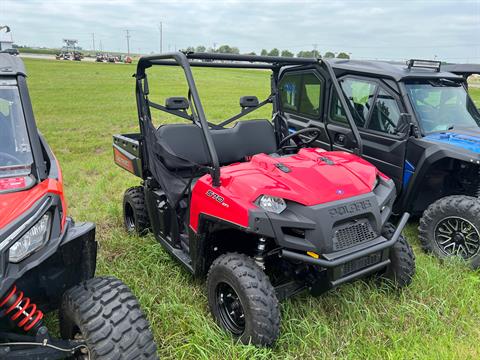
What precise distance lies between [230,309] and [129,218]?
7.05ft

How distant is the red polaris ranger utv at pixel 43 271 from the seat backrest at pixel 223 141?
119 centimetres

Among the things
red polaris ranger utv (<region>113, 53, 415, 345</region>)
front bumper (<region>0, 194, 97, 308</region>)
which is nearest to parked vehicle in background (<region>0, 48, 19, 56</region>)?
red polaris ranger utv (<region>113, 53, 415, 345</region>)

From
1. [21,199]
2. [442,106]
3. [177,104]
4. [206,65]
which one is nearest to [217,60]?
[206,65]

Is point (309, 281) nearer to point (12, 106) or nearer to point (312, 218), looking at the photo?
point (312, 218)

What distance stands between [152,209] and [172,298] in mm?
906

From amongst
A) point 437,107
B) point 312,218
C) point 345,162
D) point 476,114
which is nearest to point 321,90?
point 437,107

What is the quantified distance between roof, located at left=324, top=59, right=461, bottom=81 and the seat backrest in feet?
5.21

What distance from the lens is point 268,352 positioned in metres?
2.43

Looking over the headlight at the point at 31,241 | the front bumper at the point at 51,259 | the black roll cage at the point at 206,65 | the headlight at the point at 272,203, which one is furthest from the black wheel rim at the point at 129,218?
the headlight at the point at 31,241

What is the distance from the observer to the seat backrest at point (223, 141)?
3.58m

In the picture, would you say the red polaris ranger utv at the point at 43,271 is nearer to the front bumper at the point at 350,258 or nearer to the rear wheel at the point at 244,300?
the rear wheel at the point at 244,300

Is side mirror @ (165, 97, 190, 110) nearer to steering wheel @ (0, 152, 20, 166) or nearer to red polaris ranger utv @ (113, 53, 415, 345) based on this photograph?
red polaris ranger utv @ (113, 53, 415, 345)

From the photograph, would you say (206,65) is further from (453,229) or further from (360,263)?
(453,229)

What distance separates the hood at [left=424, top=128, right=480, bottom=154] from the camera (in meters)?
3.98
